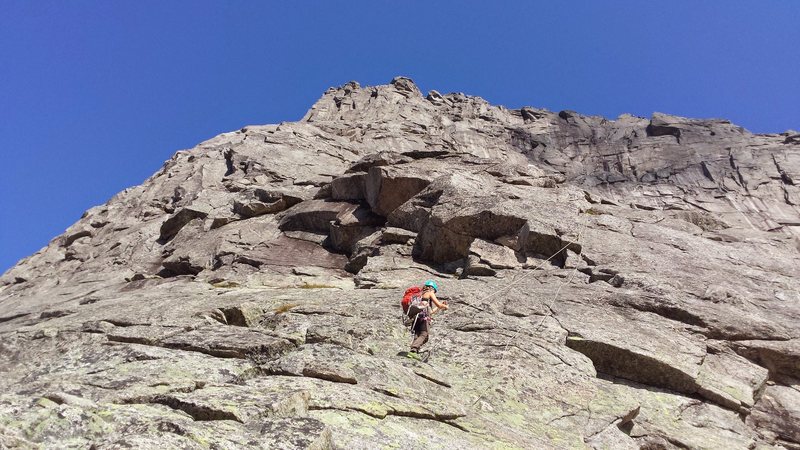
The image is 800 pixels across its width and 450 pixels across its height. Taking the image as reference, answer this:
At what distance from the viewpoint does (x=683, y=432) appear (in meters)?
16.8

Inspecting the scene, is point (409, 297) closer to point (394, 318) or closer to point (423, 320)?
point (394, 318)

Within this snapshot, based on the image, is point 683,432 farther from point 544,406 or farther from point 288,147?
point 288,147

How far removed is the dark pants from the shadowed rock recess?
48cm

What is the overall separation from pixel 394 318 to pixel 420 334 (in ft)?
6.50

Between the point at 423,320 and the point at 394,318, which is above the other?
the point at 394,318

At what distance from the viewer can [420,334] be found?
60.3 feet

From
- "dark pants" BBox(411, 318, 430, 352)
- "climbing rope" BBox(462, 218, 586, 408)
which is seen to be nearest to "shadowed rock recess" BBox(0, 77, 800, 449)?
"climbing rope" BBox(462, 218, 586, 408)

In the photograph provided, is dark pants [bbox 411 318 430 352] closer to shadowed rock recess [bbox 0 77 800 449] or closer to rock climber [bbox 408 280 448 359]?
rock climber [bbox 408 280 448 359]

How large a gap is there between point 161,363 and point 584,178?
191 feet

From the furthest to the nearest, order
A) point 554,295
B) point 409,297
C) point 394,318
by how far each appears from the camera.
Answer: point 554,295 → point 394,318 → point 409,297

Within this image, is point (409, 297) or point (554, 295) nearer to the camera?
point (409, 297)

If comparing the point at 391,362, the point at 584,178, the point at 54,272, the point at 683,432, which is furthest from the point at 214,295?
the point at 584,178

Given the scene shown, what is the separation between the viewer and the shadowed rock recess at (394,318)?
11.6m

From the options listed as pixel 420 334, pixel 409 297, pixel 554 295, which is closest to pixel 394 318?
pixel 409 297
